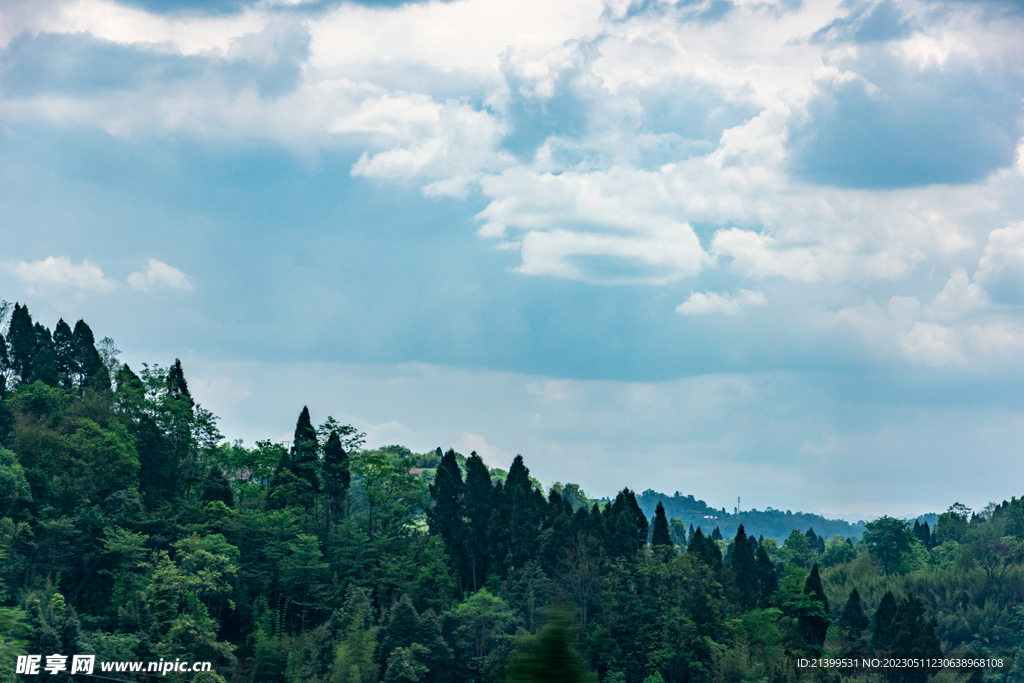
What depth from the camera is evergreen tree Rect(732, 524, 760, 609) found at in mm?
68750

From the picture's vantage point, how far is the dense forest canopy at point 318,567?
5678 cm

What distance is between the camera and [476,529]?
221 feet

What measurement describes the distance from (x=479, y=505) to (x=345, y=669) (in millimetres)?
15361

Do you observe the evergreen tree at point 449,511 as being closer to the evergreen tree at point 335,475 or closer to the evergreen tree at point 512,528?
the evergreen tree at point 512,528

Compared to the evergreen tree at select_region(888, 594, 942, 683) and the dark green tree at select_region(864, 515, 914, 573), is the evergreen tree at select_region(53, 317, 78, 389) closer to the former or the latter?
the evergreen tree at select_region(888, 594, 942, 683)

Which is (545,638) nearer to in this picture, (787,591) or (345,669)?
(345,669)

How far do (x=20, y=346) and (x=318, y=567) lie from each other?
1053 inches

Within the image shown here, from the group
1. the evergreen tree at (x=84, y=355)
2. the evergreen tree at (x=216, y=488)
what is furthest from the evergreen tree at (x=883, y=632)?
the evergreen tree at (x=84, y=355)

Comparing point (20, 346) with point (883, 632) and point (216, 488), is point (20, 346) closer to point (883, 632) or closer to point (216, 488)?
point (216, 488)

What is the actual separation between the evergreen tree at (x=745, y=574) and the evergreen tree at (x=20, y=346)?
4963 centimetres

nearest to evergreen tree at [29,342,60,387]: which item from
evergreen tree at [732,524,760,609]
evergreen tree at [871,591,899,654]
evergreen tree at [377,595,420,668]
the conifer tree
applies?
the conifer tree

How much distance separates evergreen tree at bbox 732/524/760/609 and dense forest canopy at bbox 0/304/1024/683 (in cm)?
15

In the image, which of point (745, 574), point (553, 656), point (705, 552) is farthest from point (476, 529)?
point (553, 656)

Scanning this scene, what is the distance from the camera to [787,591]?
231 feet
